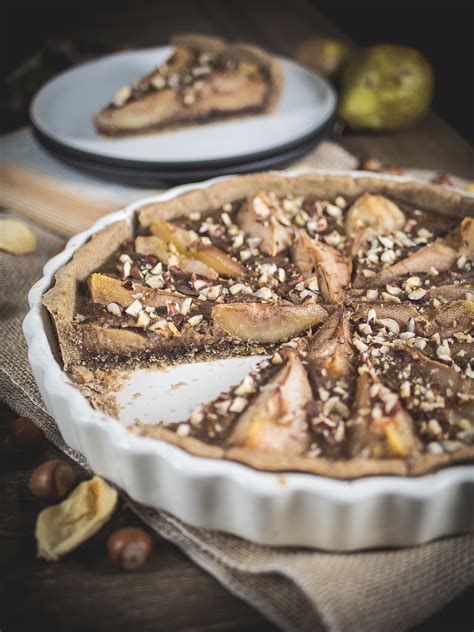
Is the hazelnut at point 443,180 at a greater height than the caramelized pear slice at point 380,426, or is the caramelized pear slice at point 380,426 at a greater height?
the caramelized pear slice at point 380,426

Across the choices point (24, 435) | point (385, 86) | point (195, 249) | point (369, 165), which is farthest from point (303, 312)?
point (385, 86)

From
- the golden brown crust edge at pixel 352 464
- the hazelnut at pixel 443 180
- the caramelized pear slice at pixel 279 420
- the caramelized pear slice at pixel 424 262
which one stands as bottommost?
the hazelnut at pixel 443 180

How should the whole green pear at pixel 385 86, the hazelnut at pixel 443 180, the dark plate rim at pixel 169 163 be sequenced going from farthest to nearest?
the whole green pear at pixel 385 86, the hazelnut at pixel 443 180, the dark plate rim at pixel 169 163

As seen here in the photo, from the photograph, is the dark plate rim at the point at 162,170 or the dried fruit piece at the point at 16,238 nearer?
the dried fruit piece at the point at 16,238

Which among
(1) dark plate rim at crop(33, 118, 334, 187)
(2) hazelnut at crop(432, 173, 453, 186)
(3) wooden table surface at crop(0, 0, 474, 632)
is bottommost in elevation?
(2) hazelnut at crop(432, 173, 453, 186)

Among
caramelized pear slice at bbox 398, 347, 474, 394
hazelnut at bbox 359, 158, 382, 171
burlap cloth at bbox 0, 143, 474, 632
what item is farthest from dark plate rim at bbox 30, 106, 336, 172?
burlap cloth at bbox 0, 143, 474, 632

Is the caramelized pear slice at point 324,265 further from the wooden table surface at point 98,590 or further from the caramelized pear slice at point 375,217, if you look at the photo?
the wooden table surface at point 98,590

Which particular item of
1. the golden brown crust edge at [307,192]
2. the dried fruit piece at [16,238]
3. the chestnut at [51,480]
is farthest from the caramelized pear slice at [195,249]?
the chestnut at [51,480]

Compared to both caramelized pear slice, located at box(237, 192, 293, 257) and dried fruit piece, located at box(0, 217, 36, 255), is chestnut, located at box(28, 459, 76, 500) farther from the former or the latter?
dried fruit piece, located at box(0, 217, 36, 255)
